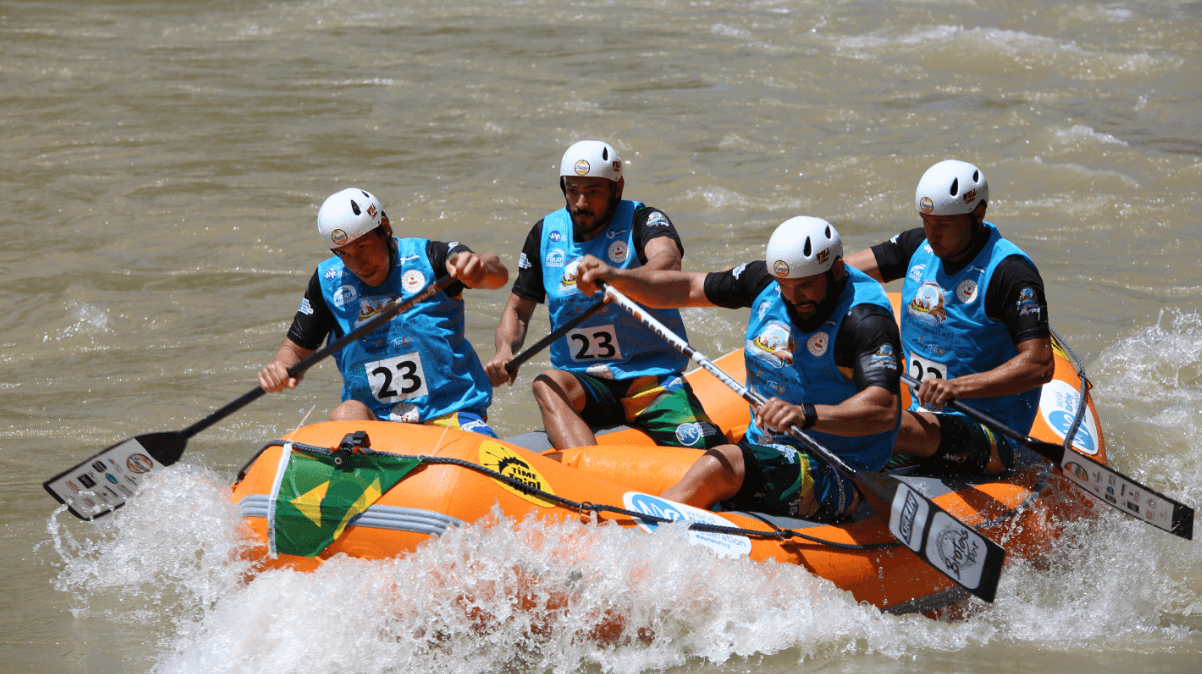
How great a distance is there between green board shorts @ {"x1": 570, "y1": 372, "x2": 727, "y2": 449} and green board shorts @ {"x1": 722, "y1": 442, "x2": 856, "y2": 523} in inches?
25.0

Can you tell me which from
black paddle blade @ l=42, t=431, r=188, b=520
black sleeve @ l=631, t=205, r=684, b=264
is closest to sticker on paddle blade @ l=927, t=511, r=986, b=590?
black sleeve @ l=631, t=205, r=684, b=264

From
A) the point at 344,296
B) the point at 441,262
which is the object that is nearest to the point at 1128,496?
the point at 441,262

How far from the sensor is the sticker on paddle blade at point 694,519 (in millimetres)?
4145

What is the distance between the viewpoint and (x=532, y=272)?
17.7 feet

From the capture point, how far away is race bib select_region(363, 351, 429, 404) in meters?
4.79

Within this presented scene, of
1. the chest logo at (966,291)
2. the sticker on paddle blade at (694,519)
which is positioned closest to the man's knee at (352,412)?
the sticker on paddle blade at (694,519)

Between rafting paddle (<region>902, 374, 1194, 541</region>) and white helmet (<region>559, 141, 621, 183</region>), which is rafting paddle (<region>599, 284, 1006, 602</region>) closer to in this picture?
rafting paddle (<region>902, 374, 1194, 541</region>)

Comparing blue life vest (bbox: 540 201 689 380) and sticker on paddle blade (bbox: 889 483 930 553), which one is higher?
blue life vest (bbox: 540 201 689 380)

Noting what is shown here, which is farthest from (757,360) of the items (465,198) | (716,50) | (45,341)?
(716,50)

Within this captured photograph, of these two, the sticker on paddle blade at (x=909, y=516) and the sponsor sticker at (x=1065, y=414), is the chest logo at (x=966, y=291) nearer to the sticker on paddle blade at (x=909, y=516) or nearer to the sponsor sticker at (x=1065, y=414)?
the sponsor sticker at (x=1065, y=414)

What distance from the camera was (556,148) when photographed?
502 inches

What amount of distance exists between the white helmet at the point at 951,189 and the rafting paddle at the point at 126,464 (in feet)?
7.03

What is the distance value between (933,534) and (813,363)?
0.79 meters

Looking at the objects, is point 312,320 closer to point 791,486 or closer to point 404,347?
point 404,347
